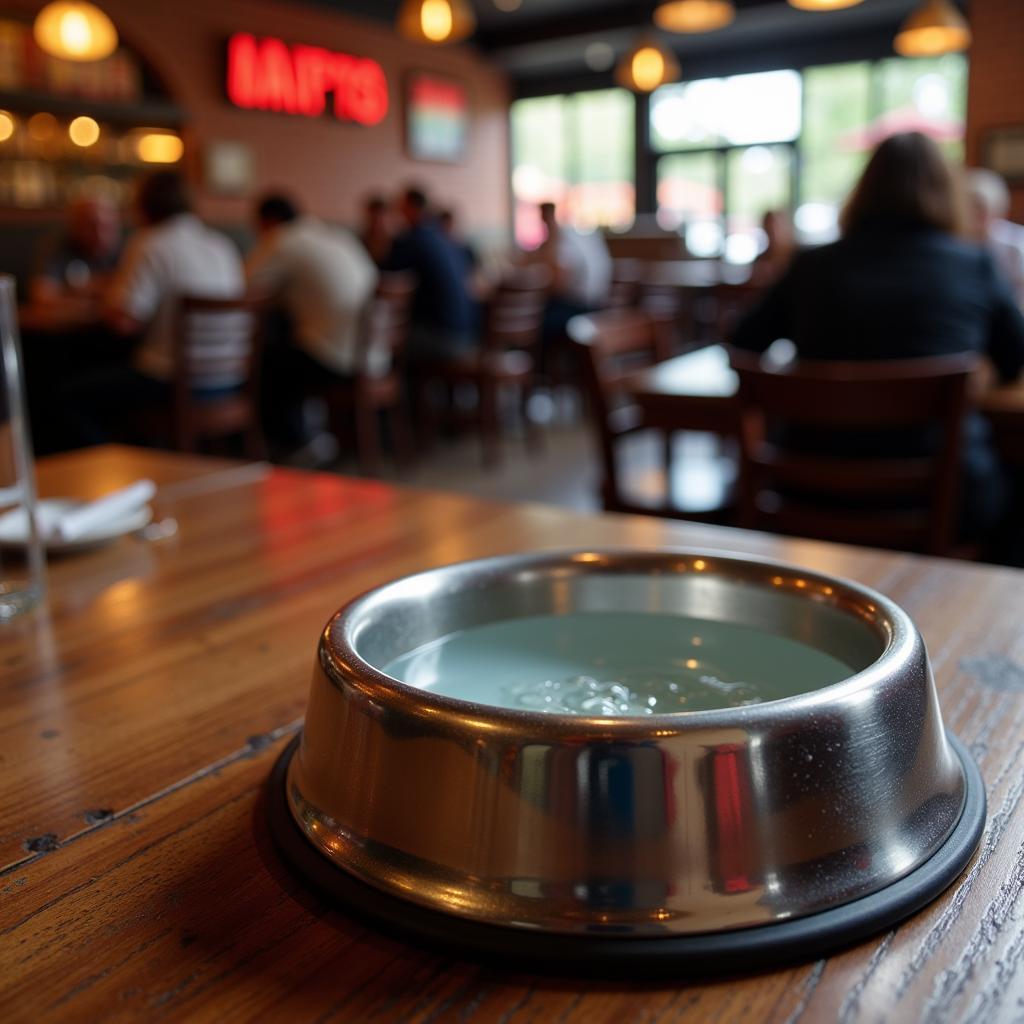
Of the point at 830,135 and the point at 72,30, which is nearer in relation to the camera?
the point at 72,30

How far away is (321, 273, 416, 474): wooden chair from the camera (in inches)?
195

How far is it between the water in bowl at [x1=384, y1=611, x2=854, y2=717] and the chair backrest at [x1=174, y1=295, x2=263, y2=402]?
11.5ft

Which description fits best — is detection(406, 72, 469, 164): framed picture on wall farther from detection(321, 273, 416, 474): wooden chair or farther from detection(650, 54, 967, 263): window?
detection(321, 273, 416, 474): wooden chair

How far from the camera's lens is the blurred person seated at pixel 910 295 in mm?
2295

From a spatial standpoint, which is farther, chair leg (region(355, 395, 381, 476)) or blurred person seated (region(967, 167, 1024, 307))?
chair leg (region(355, 395, 381, 476))

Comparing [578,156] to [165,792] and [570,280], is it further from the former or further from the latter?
[165,792]

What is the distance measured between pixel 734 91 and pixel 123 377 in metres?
9.63

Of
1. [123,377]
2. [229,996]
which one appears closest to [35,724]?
[229,996]

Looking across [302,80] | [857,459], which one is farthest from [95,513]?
[302,80]

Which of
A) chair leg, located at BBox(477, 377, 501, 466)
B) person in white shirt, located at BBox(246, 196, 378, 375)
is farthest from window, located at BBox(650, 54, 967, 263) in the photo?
person in white shirt, located at BBox(246, 196, 378, 375)

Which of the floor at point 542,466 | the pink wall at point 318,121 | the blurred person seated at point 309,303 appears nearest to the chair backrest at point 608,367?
the floor at point 542,466

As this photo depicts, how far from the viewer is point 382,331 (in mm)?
5035

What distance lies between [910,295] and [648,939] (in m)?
2.14

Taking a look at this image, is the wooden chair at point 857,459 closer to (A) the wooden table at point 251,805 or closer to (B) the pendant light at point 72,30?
(A) the wooden table at point 251,805
